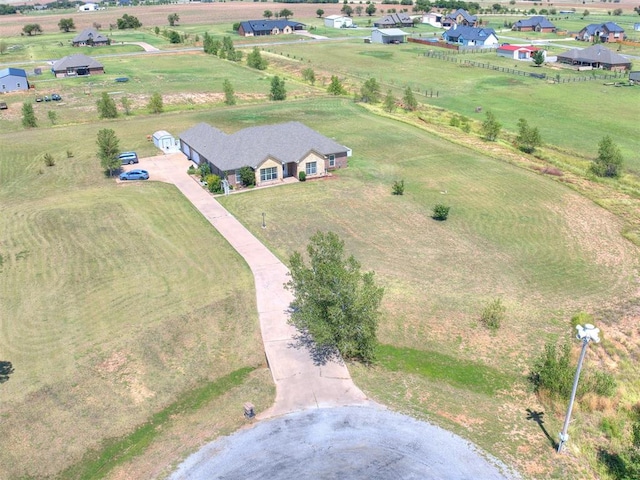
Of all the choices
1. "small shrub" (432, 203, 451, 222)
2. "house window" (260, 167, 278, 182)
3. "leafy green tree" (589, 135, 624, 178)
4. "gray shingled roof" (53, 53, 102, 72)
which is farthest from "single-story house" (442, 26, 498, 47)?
"small shrub" (432, 203, 451, 222)

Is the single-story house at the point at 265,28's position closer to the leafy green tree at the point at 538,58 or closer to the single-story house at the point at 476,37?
the single-story house at the point at 476,37

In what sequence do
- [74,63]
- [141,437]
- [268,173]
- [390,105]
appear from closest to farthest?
1. [141,437]
2. [268,173]
3. [390,105]
4. [74,63]

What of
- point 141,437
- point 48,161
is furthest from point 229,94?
point 141,437

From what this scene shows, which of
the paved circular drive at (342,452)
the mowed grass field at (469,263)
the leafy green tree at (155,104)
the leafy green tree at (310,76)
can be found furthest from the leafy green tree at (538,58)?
the paved circular drive at (342,452)

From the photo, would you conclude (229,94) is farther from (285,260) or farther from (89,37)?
(89,37)

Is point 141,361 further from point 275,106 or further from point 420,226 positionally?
point 275,106
